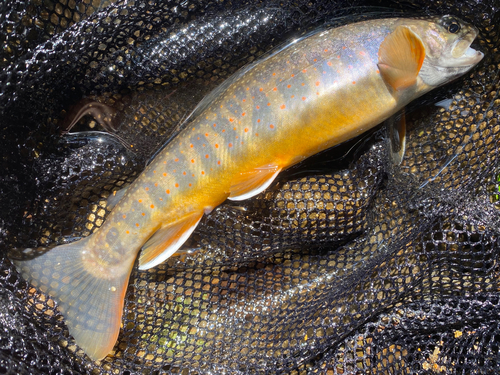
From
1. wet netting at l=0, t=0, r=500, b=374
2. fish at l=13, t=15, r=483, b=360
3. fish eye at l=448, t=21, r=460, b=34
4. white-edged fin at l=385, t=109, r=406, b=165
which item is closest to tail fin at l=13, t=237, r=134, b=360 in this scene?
fish at l=13, t=15, r=483, b=360

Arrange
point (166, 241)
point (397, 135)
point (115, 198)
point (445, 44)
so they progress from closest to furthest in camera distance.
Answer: point (445, 44), point (166, 241), point (115, 198), point (397, 135)

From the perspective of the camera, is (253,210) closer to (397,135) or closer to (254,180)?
(254,180)

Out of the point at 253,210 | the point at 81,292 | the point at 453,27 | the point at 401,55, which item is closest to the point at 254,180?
the point at 253,210

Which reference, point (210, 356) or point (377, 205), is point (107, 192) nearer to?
point (210, 356)

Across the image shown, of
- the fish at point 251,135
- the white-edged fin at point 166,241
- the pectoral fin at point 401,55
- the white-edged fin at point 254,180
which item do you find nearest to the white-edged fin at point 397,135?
the fish at point 251,135

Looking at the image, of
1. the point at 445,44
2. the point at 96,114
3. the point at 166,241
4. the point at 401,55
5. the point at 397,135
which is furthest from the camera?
the point at 96,114

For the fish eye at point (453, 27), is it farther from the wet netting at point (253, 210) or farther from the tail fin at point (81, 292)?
the tail fin at point (81, 292)
